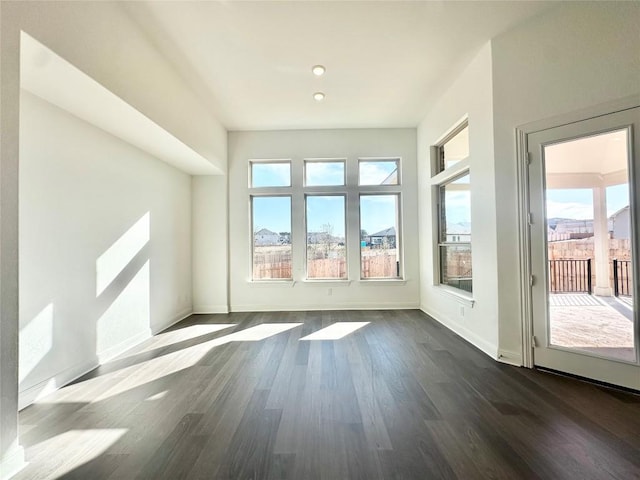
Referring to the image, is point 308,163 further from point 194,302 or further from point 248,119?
point 194,302

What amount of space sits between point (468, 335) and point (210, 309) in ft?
13.4

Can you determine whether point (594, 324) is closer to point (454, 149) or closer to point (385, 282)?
point (454, 149)

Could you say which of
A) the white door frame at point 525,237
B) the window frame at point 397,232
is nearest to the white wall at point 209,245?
the window frame at point 397,232

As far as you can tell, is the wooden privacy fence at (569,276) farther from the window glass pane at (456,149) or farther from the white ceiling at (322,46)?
the white ceiling at (322,46)

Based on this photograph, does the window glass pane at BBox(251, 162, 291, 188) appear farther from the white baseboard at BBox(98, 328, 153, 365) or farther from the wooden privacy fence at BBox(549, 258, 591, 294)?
the wooden privacy fence at BBox(549, 258, 591, 294)

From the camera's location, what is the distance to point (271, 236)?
5152 mm

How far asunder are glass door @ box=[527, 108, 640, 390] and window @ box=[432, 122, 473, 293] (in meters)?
0.92

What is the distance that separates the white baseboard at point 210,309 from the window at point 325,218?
0.76 m

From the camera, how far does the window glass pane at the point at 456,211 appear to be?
3.65m

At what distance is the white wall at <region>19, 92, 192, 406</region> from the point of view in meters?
2.23

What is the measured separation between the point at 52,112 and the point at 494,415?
14.0 ft

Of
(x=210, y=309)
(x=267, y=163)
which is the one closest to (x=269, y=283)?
(x=210, y=309)

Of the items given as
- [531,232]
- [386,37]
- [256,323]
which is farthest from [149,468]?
[386,37]

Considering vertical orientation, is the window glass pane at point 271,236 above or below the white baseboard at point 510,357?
above
